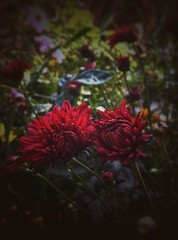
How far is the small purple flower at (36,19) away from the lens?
1.14 meters

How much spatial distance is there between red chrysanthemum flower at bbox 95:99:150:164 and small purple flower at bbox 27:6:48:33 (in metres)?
0.79

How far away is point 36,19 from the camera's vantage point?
1.15 meters

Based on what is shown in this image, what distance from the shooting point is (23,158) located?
45 cm

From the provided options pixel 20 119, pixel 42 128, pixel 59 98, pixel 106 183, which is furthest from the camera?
pixel 20 119

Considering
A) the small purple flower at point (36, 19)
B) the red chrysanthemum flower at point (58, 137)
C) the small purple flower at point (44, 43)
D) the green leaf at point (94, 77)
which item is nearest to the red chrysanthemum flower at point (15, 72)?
the green leaf at point (94, 77)

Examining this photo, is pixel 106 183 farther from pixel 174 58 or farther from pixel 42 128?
pixel 174 58

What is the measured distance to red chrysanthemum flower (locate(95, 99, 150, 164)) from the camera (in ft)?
1.35

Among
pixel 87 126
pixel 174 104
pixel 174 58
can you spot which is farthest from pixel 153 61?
pixel 87 126

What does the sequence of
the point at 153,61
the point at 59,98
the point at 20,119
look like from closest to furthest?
the point at 59,98 < the point at 20,119 < the point at 153,61

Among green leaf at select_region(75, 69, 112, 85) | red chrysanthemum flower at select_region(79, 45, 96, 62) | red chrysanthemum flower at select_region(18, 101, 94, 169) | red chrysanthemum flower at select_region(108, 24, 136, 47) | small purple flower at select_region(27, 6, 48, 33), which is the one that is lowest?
red chrysanthemum flower at select_region(18, 101, 94, 169)

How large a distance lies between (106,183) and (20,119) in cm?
39

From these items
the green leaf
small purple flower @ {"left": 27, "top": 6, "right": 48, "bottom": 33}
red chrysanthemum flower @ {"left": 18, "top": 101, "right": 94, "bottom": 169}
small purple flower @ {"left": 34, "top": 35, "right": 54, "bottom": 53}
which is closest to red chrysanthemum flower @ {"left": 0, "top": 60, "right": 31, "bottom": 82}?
the green leaf

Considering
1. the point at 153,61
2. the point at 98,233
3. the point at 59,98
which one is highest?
the point at 153,61

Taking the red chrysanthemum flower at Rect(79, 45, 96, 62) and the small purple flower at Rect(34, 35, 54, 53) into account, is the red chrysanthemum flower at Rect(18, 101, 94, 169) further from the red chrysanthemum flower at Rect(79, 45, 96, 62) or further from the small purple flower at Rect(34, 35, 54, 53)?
the small purple flower at Rect(34, 35, 54, 53)
